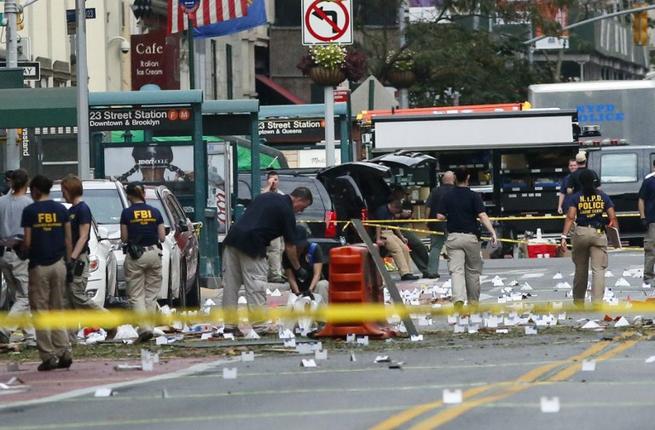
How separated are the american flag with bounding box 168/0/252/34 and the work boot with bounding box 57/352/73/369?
20000 mm

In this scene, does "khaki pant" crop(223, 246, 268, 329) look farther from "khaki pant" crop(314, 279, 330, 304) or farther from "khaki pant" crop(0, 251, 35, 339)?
"khaki pant" crop(0, 251, 35, 339)

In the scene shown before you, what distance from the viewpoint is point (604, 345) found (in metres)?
17.0

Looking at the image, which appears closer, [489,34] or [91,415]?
[91,415]

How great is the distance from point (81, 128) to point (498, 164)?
12461 millimetres

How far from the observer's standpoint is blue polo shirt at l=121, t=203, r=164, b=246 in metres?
20.0

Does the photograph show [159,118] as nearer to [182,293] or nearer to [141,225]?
[182,293]

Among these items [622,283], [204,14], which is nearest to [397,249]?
[622,283]

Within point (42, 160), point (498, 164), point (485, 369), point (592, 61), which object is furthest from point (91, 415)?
point (592, 61)

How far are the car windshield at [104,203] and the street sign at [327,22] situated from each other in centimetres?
863

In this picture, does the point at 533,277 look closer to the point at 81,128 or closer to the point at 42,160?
the point at 81,128

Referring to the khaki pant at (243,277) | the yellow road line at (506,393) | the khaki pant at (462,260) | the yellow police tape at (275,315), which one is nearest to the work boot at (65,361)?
the yellow police tape at (275,315)

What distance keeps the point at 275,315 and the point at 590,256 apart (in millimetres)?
5032

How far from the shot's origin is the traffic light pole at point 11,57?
123 feet

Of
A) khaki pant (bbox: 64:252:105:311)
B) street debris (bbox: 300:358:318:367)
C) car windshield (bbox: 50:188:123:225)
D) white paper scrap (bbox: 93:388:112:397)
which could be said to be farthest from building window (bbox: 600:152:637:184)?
white paper scrap (bbox: 93:388:112:397)
